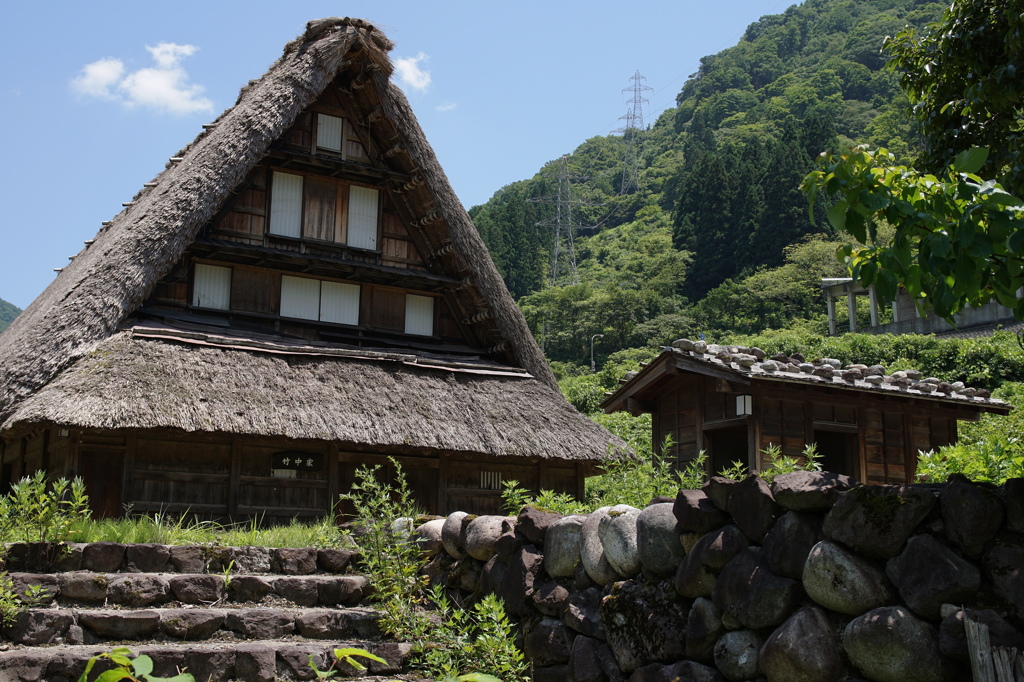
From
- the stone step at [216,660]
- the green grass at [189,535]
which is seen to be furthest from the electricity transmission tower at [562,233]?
the stone step at [216,660]

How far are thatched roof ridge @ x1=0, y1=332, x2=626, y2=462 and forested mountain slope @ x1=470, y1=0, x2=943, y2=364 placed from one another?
24977 mm

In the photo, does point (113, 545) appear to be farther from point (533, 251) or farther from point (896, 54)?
point (533, 251)

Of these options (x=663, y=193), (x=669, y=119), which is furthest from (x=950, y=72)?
(x=669, y=119)

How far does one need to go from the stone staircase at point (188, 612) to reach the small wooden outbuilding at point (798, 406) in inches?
275

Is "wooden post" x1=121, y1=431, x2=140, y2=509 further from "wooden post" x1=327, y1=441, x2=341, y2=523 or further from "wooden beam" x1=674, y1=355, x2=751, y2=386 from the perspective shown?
"wooden beam" x1=674, y1=355, x2=751, y2=386

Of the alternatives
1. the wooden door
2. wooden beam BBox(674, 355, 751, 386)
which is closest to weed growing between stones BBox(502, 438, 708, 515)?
wooden beam BBox(674, 355, 751, 386)

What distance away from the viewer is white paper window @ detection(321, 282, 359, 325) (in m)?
13.2

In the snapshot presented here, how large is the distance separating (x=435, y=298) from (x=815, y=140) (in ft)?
137

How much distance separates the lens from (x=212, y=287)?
40.7ft

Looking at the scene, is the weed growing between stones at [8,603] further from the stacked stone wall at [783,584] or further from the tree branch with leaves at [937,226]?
the tree branch with leaves at [937,226]

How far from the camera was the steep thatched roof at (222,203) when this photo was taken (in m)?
10.5

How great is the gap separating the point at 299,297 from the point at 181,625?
7731 millimetres

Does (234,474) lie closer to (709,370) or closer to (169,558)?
A: (169,558)

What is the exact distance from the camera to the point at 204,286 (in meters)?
12.3
